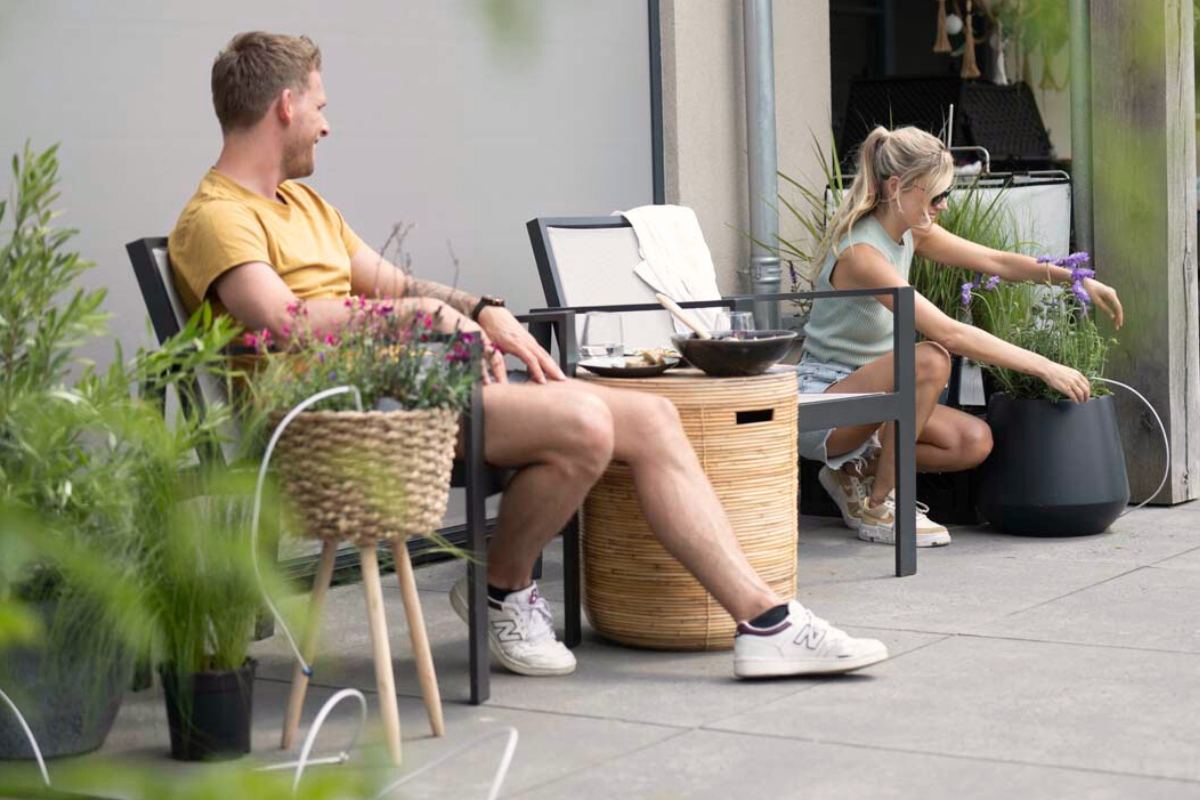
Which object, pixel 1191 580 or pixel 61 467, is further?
pixel 1191 580

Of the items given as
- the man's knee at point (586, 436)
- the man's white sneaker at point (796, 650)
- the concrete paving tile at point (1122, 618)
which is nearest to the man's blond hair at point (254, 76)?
the man's knee at point (586, 436)

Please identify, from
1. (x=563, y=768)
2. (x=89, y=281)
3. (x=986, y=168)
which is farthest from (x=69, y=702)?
(x=986, y=168)

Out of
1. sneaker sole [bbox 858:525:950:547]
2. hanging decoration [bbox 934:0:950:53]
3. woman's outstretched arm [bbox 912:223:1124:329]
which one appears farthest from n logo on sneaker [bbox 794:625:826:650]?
hanging decoration [bbox 934:0:950:53]

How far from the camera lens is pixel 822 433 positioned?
4211mm

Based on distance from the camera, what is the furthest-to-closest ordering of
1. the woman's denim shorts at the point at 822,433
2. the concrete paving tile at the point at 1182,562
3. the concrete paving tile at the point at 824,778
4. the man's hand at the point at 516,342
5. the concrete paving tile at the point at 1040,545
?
the woman's denim shorts at the point at 822,433 < the concrete paving tile at the point at 1040,545 < the concrete paving tile at the point at 1182,562 < the man's hand at the point at 516,342 < the concrete paving tile at the point at 824,778

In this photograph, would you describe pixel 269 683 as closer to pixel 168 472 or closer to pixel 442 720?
pixel 442 720

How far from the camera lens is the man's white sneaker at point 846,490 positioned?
4.32 metres

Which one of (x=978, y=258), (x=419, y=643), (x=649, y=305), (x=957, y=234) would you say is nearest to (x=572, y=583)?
(x=649, y=305)

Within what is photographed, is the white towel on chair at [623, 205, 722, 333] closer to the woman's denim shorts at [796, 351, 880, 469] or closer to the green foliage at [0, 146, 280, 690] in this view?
the woman's denim shorts at [796, 351, 880, 469]

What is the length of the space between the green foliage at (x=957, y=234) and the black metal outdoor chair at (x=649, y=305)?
0.88 meters

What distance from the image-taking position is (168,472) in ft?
6.46

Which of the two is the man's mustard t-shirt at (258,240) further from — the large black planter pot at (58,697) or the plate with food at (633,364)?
the large black planter pot at (58,697)

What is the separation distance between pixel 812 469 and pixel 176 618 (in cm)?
268

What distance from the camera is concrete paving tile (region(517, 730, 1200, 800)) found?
216cm
